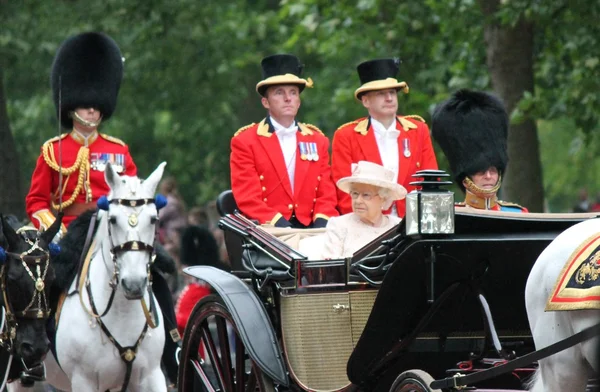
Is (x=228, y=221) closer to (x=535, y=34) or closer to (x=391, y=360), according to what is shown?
(x=391, y=360)

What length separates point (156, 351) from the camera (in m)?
8.03

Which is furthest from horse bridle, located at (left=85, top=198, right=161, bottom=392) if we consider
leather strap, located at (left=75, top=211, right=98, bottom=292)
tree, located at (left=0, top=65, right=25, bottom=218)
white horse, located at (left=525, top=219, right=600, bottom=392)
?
tree, located at (left=0, top=65, right=25, bottom=218)

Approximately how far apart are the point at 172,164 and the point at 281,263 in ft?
60.7

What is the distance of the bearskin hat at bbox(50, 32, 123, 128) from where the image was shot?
955cm

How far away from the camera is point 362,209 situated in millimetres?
7078

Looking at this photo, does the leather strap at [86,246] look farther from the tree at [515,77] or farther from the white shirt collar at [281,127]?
the tree at [515,77]

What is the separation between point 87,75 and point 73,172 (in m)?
0.99

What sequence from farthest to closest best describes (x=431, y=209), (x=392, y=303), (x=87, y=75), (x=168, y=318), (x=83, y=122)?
(x=87, y=75) < (x=83, y=122) < (x=168, y=318) < (x=392, y=303) < (x=431, y=209)

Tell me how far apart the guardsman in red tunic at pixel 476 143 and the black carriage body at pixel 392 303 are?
1284 millimetres

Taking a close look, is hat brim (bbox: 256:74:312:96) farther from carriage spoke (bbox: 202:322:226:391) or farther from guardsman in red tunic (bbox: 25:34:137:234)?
carriage spoke (bbox: 202:322:226:391)

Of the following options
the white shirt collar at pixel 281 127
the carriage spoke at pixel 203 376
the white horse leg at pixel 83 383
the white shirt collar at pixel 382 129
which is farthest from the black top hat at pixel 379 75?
the white horse leg at pixel 83 383

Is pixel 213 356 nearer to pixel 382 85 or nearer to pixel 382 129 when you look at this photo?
pixel 382 129

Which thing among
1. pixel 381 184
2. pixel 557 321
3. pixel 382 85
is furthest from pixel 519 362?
pixel 382 85

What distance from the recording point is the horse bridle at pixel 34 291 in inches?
303
